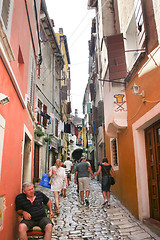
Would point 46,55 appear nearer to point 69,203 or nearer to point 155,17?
point 69,203

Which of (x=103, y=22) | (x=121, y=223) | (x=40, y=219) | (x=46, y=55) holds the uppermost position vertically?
(x=46, y=55)

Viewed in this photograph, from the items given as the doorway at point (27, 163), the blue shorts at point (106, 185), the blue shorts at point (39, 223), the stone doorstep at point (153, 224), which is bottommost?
the stone doorstep at point (153, 224)

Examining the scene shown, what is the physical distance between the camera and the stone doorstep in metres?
4.57

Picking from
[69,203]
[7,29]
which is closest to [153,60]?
[7,29]

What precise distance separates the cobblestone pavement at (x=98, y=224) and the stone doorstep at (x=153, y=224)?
0.08 meters

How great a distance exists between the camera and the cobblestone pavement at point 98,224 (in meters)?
4.71

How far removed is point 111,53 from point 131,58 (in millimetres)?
720

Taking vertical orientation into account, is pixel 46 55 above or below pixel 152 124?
above

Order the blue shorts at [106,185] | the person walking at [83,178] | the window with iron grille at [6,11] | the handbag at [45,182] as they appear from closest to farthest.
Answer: the window with iron grille at [6,11] → the handbag at [45,182] → the blue shorts at [106,185] → the person walking at [83,178]

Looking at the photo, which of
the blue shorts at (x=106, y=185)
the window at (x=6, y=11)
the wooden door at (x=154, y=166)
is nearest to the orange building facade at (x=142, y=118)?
the wooden door at (x=154, y=166)

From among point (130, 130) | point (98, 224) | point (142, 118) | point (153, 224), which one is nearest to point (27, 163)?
point (98, 224)

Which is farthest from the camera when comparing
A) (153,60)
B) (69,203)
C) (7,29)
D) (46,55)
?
(46,55)

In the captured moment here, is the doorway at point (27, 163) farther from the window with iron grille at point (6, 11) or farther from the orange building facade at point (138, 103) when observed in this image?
the window with iron grille at point (6, 11)

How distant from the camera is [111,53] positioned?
7020mm
